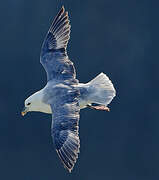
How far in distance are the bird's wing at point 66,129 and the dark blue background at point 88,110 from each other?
6313mm

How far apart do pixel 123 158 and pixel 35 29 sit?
4.80 m

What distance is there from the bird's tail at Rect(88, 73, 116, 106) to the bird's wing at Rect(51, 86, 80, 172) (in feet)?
2.48

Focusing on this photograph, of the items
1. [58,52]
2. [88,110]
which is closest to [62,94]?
[58,52]

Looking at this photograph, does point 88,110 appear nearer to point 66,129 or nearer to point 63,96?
point 63,96

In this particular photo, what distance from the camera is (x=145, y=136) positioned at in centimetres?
2481

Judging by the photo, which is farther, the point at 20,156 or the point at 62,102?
the point at 20,156

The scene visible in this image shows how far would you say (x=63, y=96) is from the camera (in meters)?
18.5

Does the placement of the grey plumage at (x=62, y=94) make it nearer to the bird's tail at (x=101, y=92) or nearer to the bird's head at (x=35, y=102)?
the bird's head at (x=35, y=102)

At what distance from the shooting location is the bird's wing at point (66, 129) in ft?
57.2

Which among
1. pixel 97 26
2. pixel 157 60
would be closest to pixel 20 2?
pixel 97 26

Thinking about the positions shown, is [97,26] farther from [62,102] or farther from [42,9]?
[62,102]

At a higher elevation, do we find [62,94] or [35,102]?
[62,94]

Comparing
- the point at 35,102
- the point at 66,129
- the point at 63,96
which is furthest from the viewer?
the point at 35,102

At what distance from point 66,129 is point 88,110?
286 inches
